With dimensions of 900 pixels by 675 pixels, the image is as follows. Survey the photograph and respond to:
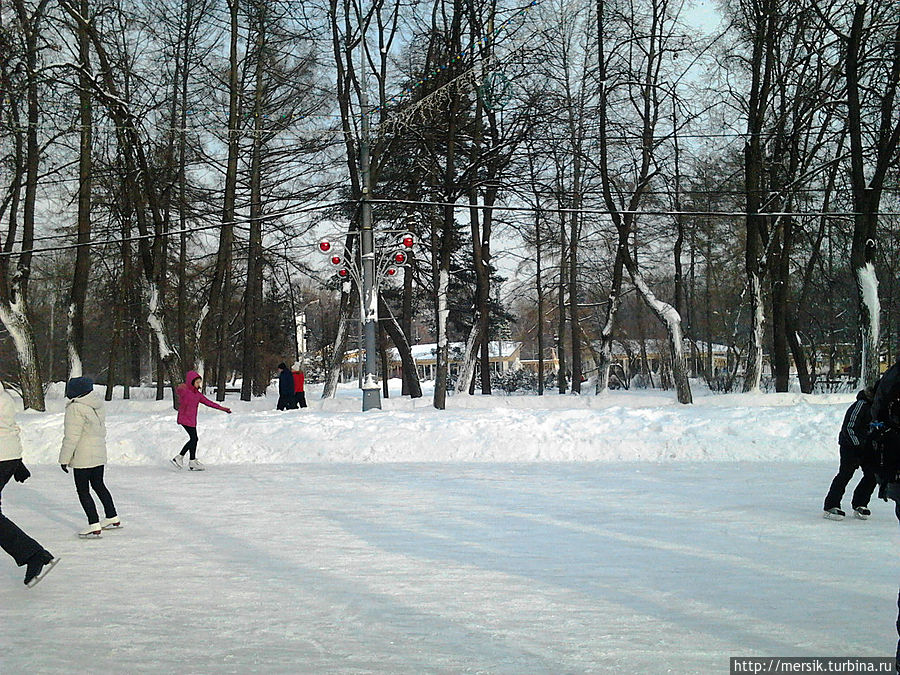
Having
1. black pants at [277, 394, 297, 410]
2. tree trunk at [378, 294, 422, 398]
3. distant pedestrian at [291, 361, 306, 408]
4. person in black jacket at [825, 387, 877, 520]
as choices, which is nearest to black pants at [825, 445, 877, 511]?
person in black jacket at [825, 387, 877, 520]

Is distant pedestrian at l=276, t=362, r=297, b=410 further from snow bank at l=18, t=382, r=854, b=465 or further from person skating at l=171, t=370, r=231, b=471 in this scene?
person skating at l=171, t=370, r=231, b=471

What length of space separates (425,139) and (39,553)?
67.5 ft

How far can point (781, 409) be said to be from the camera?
57.1 feet

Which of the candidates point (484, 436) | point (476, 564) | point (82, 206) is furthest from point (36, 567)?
point (82, 206)

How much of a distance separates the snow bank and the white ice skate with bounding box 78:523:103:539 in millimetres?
7420

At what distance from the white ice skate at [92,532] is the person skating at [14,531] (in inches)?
71.1

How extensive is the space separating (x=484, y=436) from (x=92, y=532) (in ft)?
29.5

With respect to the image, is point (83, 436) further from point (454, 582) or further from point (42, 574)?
point (454, 582)

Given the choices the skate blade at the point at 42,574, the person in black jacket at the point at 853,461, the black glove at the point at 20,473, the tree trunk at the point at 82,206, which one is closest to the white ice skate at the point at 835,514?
the person in black jacket at the point at 853,461

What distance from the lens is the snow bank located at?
645 inches

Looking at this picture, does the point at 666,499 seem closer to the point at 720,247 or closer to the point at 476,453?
the point at 476,453

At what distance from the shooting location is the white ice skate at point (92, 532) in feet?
31.1

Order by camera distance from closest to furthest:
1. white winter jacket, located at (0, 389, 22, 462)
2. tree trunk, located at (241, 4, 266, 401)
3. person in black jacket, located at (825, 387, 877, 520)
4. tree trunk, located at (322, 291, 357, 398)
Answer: white winter jacket, located at (0, 389, 22, 462), person in black jacket, located at (825, 387, 877, 520), tree trunk, located at (241, 4, 266, 401), tree trunk, located at (322, 291, 357, 398)

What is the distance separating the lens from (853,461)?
9625 mm
